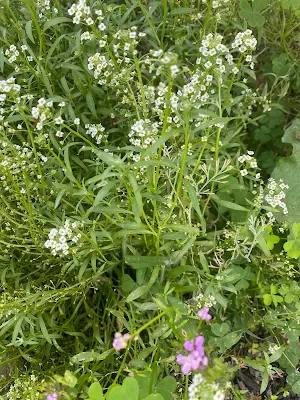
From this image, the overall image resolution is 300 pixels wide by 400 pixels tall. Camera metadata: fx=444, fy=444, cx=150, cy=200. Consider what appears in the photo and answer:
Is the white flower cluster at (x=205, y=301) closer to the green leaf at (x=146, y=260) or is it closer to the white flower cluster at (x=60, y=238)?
the green leaf at (x=146, y=260)

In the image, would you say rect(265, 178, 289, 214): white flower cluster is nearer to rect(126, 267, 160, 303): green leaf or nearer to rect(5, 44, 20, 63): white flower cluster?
rect(126, 267, 160, 303): green leaf

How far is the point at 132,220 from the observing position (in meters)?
1.98

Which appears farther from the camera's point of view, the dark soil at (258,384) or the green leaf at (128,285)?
the dark soil at (258,384)

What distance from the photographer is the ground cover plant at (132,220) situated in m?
1.92

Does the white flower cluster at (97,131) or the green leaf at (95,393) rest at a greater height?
the white flower cluster at (97,131)

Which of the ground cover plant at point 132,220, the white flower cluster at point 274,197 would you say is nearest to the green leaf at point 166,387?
the ground cover plant at point 132,220

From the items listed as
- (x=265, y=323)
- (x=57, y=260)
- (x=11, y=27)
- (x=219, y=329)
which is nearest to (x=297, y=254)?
(x=265, y=323)

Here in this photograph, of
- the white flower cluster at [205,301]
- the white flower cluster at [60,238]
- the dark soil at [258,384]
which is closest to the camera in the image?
the white flower cluster at [60,238]

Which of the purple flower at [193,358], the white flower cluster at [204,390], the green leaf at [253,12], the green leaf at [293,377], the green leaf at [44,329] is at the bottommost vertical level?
the green leaf at [293,377]

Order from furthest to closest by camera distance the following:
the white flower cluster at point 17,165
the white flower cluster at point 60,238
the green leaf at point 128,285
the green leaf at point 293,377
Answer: the green leaf at point 293,377 → the green leaf at point 128,285 → the white flower cluster at point 17,165 → the white flower cluster at point 60,238

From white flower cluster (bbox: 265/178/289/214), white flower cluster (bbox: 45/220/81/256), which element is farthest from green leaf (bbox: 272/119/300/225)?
white flower cluster (bbox: 45/220/81/256)

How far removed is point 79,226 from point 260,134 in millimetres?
1550

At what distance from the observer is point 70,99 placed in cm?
229

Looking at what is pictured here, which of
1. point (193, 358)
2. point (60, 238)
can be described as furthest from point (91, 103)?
point (193, 358)
